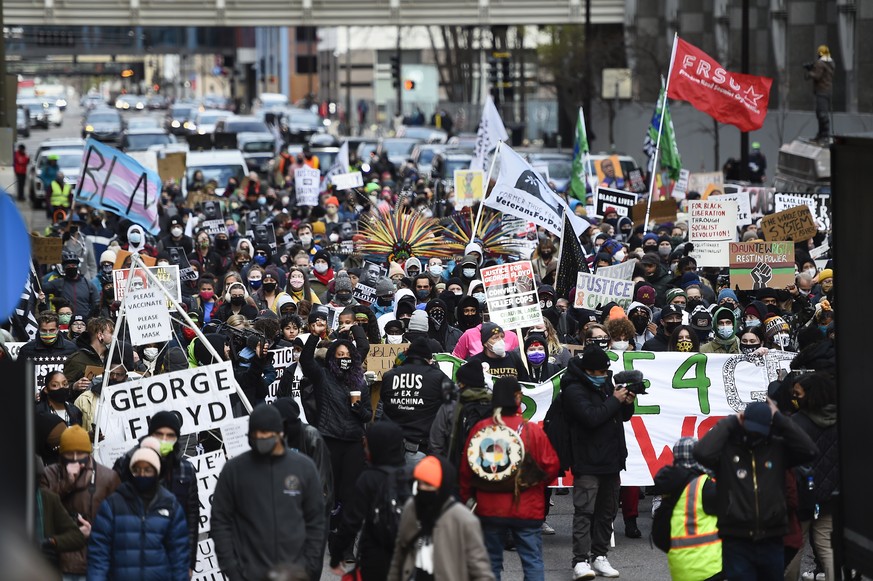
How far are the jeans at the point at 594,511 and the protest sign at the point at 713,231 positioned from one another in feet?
26.3

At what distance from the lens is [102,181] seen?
20484 millimetres

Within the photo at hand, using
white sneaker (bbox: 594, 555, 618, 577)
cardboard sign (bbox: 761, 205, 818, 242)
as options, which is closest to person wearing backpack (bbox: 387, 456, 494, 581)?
white sneaker (bbox: 594, 555, 618, 577)

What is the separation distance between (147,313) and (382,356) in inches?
76.4

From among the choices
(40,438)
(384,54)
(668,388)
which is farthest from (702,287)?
(384,54)

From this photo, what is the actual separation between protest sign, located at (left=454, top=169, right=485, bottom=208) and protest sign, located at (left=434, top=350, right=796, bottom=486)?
1313cm

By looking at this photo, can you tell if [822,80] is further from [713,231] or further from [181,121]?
[181,121]

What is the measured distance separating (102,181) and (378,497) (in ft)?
44.0

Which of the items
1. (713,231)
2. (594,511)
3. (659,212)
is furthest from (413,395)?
(659,212)

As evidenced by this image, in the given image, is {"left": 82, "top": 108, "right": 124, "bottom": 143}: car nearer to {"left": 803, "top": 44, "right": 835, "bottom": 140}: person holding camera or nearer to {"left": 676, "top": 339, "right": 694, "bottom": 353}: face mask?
{"left": 803, "top": 44, "right": 835, "bottom": 140}: person holding camera

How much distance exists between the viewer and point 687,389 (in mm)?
11477

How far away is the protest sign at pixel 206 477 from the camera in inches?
377

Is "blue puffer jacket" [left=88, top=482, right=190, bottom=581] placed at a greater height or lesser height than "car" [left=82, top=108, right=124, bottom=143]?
lesser

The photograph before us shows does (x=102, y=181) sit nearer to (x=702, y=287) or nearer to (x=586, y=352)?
(x=702, y=287)

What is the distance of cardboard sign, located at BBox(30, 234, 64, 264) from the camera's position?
18.4 meters
